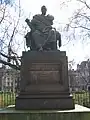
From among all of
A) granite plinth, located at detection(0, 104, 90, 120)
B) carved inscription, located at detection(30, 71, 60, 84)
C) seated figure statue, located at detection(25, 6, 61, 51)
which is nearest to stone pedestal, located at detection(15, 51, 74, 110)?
carved inscription, located at detection(30, 71, 60, 84)

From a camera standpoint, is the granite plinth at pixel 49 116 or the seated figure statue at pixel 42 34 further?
the seated figure statue at pixel 42 34

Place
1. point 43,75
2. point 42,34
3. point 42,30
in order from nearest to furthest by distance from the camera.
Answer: point 43,75, point 42,34, point 42,30

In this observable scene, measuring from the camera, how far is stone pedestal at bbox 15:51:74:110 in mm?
9289

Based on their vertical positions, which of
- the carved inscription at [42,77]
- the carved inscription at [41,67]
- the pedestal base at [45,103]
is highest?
the carved inscription at [41,67]

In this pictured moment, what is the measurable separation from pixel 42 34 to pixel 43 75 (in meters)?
1.66

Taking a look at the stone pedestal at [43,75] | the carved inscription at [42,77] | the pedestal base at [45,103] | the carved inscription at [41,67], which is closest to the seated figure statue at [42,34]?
the stone pedestal at [43,75]

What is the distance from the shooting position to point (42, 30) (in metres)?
10.2

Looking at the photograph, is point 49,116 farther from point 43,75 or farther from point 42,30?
point 42,30

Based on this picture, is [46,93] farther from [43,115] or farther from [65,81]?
Result: [43,115]

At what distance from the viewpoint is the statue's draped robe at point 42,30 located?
10.0 m

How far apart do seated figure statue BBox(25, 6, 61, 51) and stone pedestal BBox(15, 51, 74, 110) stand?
48 cm

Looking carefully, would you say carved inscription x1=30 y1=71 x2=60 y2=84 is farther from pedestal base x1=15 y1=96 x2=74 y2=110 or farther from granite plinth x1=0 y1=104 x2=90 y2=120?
granite plinth x1=0 y1=104 x2=90 y2=120

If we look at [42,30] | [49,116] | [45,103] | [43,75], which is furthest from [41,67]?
[49,116]

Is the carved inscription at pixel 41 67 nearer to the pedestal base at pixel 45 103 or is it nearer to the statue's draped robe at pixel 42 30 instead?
the statue's draped robe at pixel 42 30
